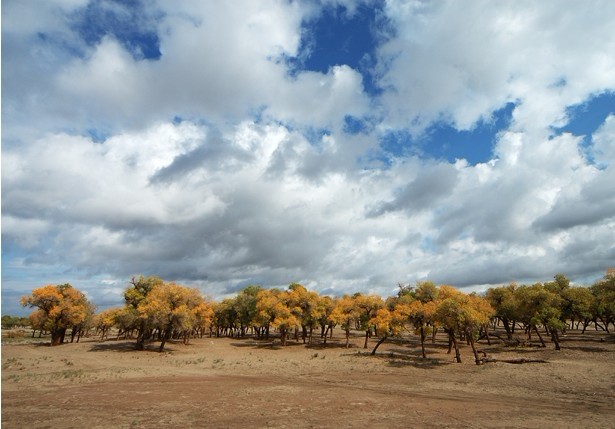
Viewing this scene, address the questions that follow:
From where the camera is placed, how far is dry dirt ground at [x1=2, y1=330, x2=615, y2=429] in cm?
2164

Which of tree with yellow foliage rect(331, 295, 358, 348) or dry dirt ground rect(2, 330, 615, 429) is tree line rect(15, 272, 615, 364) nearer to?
tree with yellow foliage rect(331, 295, 358, 348)

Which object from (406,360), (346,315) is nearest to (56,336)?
(346,315)

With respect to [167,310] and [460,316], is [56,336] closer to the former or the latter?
[167,310]

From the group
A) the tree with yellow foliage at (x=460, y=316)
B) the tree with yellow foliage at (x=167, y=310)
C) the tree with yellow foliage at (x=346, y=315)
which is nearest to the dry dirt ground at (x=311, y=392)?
the tree with yellow foliage at (x=460, y=316)

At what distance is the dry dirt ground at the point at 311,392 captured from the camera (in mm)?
21641

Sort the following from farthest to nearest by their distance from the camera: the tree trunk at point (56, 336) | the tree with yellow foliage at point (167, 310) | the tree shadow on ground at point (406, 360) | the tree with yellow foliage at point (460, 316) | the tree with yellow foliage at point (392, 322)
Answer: the tree trunk at point (56, 336)
the tree with yellow foliage at point (167, 310)
the tree with yellow foliage at point (392, 322)
the tree shadow on ground at point (406, 360)
the tree with yellow foliage at point (460, 316)

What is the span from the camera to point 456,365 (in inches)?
1811

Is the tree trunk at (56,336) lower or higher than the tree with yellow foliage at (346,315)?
lower

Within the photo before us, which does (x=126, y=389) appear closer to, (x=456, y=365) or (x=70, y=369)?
(x=70, y=369)

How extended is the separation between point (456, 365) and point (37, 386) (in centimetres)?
4593

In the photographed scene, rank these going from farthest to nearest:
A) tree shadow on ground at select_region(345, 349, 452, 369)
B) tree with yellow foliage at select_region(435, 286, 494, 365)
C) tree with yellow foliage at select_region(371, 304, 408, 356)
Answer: tree with yellow foliage at select_region(371, 304, 408, 356)
tree shadow on ground at select_region(345, 349, 452, 369)
tree with yellow foliage at select_region(435, 286, 494, 365)

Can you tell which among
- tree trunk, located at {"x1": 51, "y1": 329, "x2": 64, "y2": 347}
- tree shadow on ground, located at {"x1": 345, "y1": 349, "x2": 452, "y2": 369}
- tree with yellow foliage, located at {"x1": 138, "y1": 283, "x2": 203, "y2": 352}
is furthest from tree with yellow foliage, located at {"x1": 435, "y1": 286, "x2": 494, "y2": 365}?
tree trunk, located at {"x1": 51, "y1": 329, "x2": 64, "y2": 347}

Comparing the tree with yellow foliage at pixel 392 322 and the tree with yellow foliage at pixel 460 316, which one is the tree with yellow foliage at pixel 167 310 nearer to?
the tree with yellow foliage at pixel 392 322

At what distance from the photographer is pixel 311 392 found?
29734mm
